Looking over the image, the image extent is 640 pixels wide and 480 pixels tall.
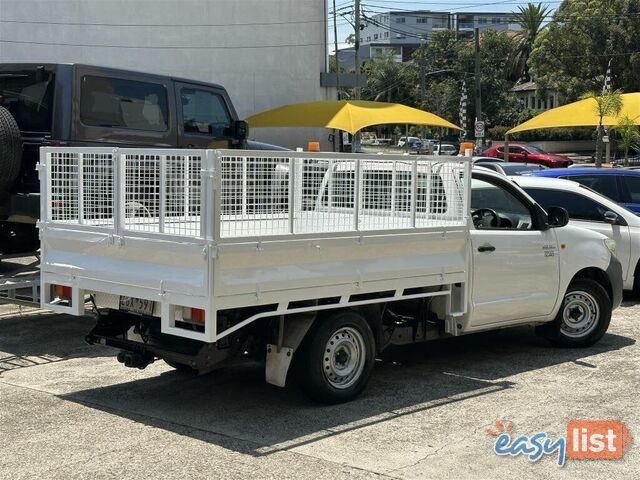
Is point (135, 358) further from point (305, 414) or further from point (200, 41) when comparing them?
point (200, 41)

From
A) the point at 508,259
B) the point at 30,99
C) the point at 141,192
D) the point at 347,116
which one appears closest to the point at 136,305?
the point at 141,192

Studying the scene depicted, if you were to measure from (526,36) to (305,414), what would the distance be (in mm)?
76492

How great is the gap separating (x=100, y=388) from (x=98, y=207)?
1584 millimetres

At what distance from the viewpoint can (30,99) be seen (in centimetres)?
871

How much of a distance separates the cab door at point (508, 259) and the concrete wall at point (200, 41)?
24.8m

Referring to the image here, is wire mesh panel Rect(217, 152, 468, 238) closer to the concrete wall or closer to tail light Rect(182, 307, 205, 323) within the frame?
tail light Rect(182, 307, 205, 323)

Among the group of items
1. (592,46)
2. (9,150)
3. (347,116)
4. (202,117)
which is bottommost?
(9,150)

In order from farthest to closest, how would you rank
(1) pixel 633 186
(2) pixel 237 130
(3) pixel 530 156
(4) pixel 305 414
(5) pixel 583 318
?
(3) pixel 530 156 → (1) pixel 633 186 → (2) pixel 237 130 → (5) pixel 583 318 → (4) pixel 305 414

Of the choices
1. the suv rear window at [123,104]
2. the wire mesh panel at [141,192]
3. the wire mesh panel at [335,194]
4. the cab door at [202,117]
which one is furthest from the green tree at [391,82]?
the wire mesh panel at [141,192]

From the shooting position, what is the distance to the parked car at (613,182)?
12.1m

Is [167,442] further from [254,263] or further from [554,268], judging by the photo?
[554,268]

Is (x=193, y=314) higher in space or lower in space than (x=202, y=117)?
lower

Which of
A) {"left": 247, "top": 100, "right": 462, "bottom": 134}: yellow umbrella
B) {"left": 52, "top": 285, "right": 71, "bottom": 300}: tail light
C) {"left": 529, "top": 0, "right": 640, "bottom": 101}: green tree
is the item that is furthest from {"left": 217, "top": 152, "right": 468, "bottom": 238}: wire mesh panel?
{"left": 529, "top": 0, "right": 640, "bottom": 101}: green tree

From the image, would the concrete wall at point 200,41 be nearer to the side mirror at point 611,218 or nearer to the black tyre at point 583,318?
the side mirror at point 611,218
